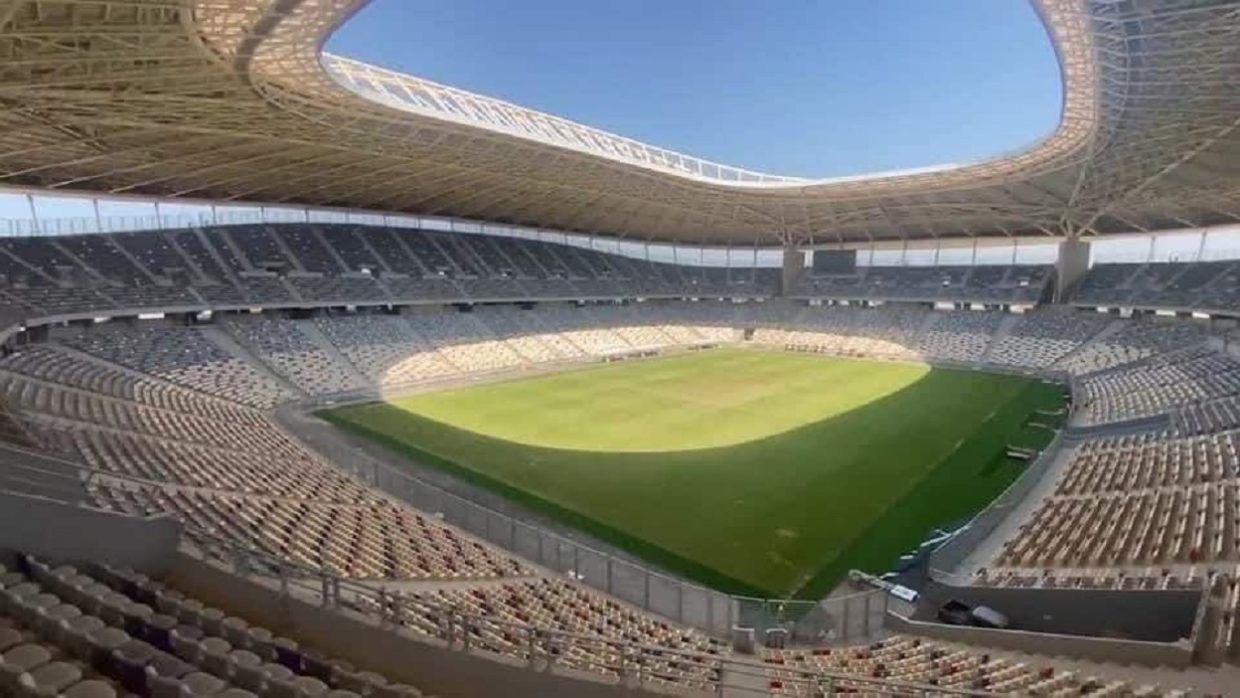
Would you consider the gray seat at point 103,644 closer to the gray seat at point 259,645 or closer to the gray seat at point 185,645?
the gray seat at point 185,645

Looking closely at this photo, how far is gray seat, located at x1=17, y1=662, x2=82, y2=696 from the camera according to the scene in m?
4.28

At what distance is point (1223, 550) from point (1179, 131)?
806 inches

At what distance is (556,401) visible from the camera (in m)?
34.6

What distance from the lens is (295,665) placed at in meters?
5.82

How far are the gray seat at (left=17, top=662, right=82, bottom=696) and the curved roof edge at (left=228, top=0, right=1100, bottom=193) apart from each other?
15.5 m

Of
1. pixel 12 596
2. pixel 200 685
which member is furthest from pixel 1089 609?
pixel 12 596

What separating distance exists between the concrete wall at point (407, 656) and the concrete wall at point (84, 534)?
1088 millimetres

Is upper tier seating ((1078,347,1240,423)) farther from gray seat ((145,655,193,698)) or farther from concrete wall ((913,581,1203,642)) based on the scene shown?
gray seat ((145,655,193,698))

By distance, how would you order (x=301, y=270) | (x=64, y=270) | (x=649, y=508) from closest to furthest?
(x=649, y=508) < (x=64, y=270) < (x=301, y=270)

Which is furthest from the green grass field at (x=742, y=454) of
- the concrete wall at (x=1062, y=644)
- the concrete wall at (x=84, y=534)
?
the concrete wall at (x=84, y=534)

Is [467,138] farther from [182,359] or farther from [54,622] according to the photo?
[54,622]

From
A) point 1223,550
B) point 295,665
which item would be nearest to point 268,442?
point 295,665

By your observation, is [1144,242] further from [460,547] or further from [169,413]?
[169,413]

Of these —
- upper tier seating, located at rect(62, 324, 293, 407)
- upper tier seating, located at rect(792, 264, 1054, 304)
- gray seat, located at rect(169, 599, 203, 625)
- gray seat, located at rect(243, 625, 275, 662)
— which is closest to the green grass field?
upper tier seating, located at rect(62, 324, 293, 407)
